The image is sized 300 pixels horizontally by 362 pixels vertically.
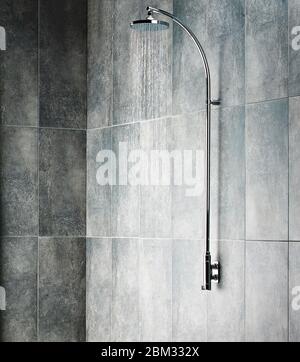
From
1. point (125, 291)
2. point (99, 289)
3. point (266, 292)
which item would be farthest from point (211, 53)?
point (99, 289)

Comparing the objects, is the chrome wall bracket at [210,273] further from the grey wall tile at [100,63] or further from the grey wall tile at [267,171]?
the grey wall tile at [100,63]

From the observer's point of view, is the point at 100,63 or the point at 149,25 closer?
the point at 149,25

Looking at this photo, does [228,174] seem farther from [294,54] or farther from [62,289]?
[62,289]

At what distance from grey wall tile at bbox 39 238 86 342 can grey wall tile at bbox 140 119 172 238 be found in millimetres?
566

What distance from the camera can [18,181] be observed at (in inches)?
142

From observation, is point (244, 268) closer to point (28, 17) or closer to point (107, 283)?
point (107, 283)

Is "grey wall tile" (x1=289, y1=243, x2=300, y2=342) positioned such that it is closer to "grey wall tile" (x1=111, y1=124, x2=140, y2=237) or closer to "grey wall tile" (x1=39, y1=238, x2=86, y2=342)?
"grey wall tile" (x1=111, y1=124, x2=140, y2=237)

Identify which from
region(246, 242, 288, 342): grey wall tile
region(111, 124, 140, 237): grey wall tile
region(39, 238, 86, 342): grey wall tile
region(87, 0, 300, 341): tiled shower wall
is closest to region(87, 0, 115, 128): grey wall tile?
region(87, 0, 300, 341): tiled shower wall

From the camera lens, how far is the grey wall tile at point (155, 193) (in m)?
3.17

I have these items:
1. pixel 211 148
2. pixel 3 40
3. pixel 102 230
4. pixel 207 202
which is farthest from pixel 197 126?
pixel 3 40

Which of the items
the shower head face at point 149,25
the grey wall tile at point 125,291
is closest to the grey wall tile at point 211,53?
the shower head face at point 149,25

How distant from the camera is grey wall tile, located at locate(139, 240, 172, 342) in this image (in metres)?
3.15

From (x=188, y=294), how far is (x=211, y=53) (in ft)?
3.26

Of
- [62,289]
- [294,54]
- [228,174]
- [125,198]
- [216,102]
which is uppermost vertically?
[294,54]
